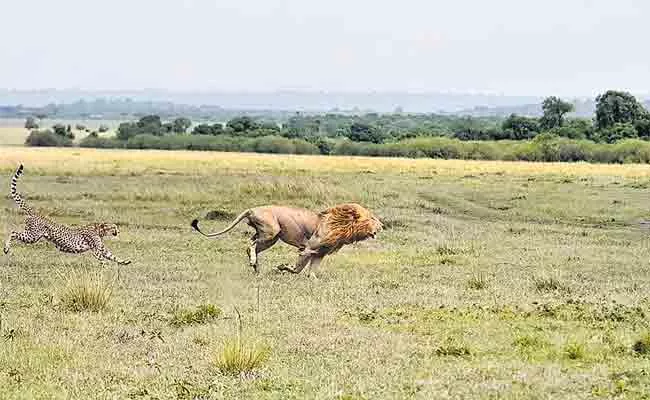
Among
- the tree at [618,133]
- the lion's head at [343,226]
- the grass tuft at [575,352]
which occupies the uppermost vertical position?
the lion's head at [343,226]

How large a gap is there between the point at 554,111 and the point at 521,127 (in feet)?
16.7

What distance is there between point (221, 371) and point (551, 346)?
3022 mm

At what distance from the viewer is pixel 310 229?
14375mm

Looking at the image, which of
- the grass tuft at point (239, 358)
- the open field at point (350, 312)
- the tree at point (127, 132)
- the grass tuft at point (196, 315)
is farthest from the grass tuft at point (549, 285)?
the tree at point (127, 132)

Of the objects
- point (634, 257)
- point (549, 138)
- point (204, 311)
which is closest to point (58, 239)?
point (204, 311)

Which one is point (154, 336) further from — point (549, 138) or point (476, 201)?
point (549, 138)

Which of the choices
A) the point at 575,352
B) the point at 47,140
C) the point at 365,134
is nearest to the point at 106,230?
the point at 575,352

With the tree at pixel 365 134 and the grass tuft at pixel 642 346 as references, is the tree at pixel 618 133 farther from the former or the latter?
the grass tuft at pixel 642 346

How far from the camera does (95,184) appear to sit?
31.5m

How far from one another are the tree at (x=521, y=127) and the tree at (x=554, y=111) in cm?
94

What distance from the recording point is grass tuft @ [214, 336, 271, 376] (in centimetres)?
891

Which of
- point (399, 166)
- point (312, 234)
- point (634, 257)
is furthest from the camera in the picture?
point (399, 166)

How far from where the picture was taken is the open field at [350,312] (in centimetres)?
865

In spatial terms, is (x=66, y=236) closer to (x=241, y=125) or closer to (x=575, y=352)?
(x=575, y=352)
